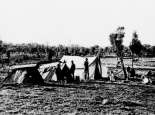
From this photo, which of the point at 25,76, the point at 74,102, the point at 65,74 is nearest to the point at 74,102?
the point at 74,102

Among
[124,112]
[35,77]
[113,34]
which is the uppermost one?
[113,34]

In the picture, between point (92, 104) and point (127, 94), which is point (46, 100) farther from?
point (127, 94)

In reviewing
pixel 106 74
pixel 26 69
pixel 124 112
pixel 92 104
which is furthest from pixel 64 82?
pixel 124 112

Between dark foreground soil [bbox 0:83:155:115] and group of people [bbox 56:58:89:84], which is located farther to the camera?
group of people [bbox 56:58:89:84]

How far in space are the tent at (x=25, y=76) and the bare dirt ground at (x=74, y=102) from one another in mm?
3423

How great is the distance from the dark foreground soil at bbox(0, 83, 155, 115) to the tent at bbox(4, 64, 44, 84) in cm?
342

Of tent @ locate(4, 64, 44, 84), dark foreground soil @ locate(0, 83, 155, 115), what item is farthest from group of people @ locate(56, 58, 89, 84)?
dark foreground soil @ locate(0, 83, 155, 115)

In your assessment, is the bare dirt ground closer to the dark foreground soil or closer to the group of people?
the dark foreground soil

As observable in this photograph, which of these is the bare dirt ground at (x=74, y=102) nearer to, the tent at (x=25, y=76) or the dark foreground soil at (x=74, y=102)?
the dark foreground soil at (x=74, y=102)

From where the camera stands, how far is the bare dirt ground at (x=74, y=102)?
12.2 meters

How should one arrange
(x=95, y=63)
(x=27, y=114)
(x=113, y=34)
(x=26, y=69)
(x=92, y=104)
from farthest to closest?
(x=113, y=34)
(x=95, y=63)
(x=26, y=69)
(x=92, y=104)
(x=27, y=114)

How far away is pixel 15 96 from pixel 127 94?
6546 mm

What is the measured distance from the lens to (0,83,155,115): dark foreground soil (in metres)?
12.2

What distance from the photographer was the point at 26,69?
21.9m
